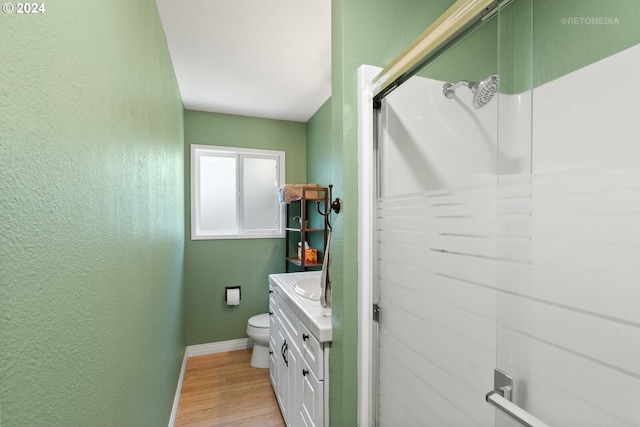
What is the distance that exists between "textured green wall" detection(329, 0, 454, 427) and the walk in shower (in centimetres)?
23

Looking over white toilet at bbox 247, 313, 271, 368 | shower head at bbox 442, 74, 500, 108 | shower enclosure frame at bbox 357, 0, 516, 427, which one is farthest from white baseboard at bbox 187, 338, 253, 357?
shower head at bbox 442, 74, 500, 108

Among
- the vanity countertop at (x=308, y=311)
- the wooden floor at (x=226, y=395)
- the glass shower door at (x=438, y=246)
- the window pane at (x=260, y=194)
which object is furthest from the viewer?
the window pane at (x=260, y=194)

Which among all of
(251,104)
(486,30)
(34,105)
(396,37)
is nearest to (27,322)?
(34,105)

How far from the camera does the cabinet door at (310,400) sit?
1355 millimetres

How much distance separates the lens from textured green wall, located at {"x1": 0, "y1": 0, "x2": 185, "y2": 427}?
445 mm

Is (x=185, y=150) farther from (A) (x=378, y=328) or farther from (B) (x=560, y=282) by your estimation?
(B) (x=560, y=282)

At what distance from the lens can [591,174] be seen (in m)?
0.57

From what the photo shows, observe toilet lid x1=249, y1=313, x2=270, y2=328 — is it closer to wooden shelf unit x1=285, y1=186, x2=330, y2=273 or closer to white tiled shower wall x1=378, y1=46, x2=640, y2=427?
wooden shelf unit x1=285, y1=186, x2=330, y2=273

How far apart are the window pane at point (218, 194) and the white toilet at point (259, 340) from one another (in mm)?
1062

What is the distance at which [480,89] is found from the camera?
0.85 m

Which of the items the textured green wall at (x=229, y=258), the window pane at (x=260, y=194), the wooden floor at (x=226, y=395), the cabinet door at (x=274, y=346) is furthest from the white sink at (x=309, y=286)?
the window pane at (x=260, y=194)

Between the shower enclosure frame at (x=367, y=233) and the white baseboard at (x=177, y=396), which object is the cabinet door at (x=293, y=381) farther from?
the white baseboard at (x=177, y=396)

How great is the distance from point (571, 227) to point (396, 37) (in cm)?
104

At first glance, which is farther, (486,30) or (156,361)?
(156,361)
